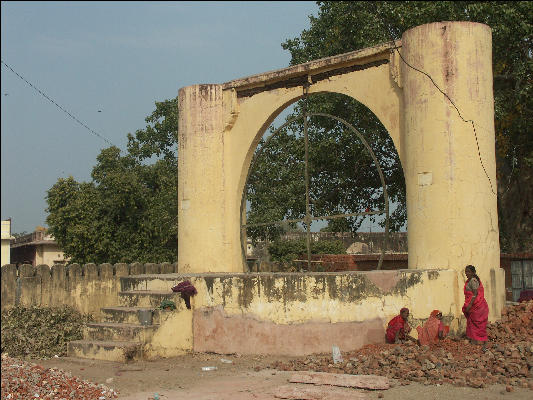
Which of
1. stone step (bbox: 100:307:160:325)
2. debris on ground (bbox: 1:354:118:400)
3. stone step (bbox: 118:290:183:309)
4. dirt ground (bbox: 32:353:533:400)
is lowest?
dirt ground (bbox: 32:353:533:400)

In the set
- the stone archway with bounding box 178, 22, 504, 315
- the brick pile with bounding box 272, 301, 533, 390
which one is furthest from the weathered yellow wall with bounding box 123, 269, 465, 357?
the stone archway with bounding box 178, 22, 504, 315

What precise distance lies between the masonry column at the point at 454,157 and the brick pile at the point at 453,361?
73cm

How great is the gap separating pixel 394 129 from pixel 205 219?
357 cm

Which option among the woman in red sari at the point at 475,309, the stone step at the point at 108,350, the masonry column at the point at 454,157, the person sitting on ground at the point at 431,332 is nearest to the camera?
the woman in red sari at the point at 475,309

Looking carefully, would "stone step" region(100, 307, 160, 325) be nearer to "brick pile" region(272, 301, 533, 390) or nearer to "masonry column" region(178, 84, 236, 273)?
"brick pile" region(272, 301, 533, 390)

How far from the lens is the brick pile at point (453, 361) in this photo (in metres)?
6.45

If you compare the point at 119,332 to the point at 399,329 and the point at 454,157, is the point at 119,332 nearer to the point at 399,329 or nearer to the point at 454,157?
the point at 399,329

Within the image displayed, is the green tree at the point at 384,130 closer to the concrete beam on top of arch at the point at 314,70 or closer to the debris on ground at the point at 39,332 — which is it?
the concrete beam on top of arch at the point at 314,70

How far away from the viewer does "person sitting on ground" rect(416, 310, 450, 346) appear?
7.84 m

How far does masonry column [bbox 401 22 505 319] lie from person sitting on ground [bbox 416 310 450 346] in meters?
0.72

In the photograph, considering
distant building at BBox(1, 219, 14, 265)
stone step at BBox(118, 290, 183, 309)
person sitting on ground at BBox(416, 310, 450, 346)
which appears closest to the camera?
person sitting on ground at BBox(416, 310, 450, 346)

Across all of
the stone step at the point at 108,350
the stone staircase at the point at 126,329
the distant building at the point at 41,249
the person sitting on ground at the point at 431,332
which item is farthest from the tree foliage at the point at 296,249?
the person sitting on ground at the point at 431,332

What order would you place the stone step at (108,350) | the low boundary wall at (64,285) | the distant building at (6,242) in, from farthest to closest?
the distant building at (6,242) < the low boundary wall at (64,285) < the stone step at (108,350)

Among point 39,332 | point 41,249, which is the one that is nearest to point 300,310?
point 39,332
